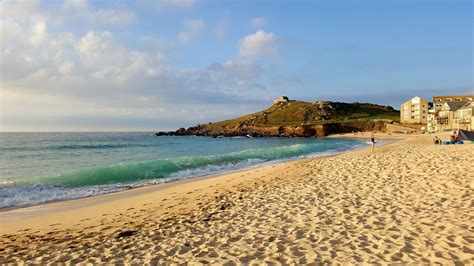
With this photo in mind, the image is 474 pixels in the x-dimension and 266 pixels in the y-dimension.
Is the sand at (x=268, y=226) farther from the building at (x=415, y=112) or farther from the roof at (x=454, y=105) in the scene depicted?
the building at (x=415, y=112)

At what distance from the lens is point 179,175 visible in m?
20.8

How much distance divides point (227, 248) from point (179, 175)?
15028 millimetres

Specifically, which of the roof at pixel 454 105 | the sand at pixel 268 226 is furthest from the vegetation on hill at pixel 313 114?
the sand at pixel 268 226

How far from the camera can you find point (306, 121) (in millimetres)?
138750

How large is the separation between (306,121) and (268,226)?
443ft

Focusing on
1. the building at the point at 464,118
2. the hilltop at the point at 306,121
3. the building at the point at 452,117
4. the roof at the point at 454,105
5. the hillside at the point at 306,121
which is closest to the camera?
the building at the point at 464,118

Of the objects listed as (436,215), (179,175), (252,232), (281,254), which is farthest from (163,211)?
(179,175)

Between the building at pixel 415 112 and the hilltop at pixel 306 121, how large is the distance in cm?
568

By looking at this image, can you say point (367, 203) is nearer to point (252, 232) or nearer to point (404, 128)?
point (252, 232)

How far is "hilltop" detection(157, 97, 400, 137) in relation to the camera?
372 feet

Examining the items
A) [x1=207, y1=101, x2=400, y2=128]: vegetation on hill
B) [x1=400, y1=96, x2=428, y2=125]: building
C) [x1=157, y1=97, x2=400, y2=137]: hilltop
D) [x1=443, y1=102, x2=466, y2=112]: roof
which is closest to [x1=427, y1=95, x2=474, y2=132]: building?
[x1=443, y1=102, x2=466, y2=112]: roof

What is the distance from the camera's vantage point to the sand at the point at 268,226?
5.84 meters

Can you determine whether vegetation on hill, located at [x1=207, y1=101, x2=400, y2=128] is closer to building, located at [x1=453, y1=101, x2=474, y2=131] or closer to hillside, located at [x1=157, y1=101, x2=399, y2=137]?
hillside, located at [x1=157, y1=101, x2=399, y2=137]

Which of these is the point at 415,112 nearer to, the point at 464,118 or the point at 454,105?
the point at 454,105
